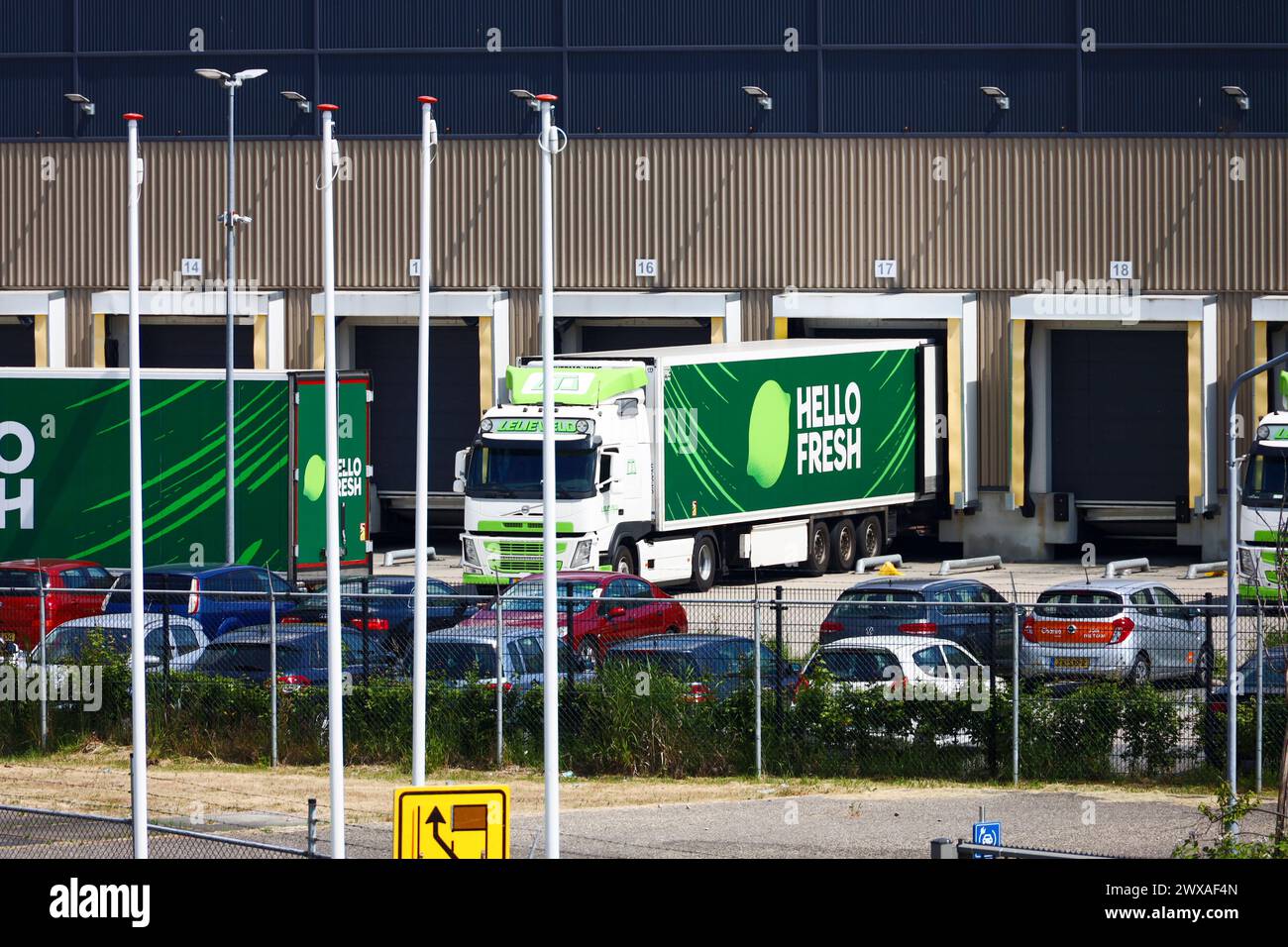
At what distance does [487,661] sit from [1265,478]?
16.0m

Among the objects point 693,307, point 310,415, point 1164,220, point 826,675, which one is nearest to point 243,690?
point 826,675

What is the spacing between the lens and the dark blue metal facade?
42.6 m

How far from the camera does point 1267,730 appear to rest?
19.0 m

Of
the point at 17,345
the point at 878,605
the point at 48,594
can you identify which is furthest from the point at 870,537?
→ the point at 17,345

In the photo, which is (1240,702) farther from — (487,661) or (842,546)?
(842,546)

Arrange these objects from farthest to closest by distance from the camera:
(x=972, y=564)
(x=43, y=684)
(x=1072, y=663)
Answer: (x=972, y=564) < (x=43, y=684) < (x=1072, y=663)

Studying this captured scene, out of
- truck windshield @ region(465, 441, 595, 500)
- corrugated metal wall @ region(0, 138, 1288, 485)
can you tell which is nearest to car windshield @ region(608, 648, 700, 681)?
truck windshield @ region(465, 441, 595, 500)

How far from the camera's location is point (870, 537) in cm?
3947

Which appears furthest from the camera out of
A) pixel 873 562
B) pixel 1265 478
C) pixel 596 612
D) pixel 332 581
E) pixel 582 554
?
pixel 873 562

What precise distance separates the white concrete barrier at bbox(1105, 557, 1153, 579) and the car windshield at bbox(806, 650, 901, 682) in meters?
17.5

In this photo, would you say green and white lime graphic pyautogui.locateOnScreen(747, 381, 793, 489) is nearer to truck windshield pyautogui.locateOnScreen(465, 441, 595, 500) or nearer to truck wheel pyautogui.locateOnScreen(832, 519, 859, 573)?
truck wheel pyautogui.locateOnScreen(832, 519, 859, 573)

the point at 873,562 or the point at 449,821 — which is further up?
the point at 449,821

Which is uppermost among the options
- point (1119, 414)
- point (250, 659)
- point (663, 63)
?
point (663, 63)

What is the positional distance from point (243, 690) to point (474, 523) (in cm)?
1187
